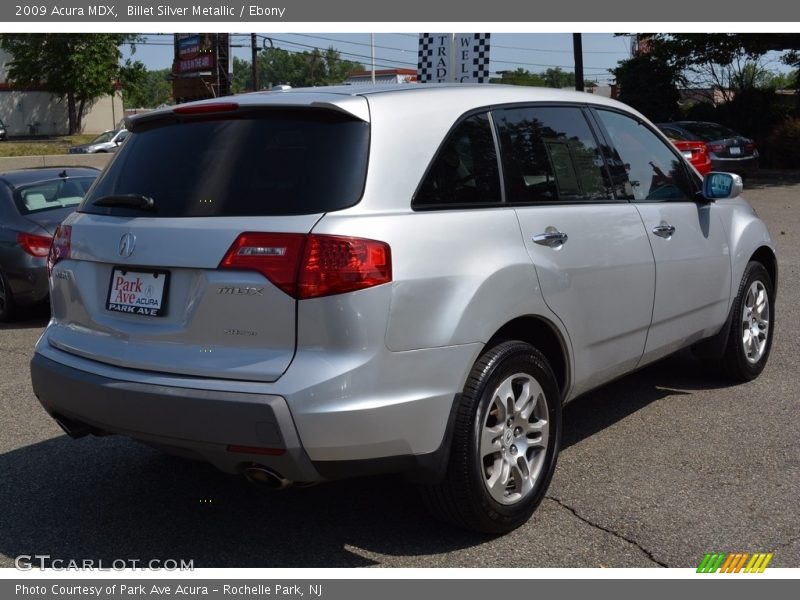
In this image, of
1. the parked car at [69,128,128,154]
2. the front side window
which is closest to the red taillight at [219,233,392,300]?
the front side window

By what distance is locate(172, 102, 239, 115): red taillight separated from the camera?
3.66 metres

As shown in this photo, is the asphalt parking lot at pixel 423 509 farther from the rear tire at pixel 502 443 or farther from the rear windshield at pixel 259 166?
the rear windshield at pixel 259 166

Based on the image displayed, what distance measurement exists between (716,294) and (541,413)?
199cm

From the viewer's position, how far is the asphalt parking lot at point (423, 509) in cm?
371

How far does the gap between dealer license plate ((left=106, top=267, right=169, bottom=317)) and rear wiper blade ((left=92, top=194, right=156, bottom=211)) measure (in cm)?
26

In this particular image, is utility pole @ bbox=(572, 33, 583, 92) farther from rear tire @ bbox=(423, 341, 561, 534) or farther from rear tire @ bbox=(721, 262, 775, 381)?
rear tire @ bbox=(423, 341, 561, 534)

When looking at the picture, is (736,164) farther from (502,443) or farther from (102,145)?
(102,145)

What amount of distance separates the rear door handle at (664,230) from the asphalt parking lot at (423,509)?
108 cm

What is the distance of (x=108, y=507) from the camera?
13.8ft

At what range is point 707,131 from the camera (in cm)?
2216

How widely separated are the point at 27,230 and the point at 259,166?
597cm

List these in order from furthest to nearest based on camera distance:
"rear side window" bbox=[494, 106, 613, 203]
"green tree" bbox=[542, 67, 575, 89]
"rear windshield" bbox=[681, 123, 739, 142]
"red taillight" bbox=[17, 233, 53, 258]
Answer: "green tree" bbox=[542, 67, 575, 89] → "rear windshield" bbox=[681, 123, 739, 142] → "red taillight" bbox=[17, 233, 53, 258] → "rear side window" bbox=[494, 106, 613, 203]

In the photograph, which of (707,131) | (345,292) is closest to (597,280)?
(345,292)
